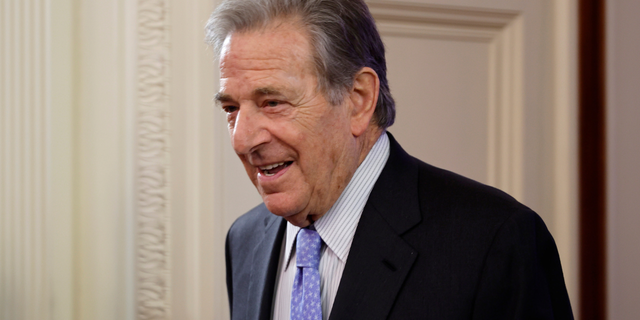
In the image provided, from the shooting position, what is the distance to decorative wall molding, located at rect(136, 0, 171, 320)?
138 cm

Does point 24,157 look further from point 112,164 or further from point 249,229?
point 249,229

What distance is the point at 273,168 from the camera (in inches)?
36.7

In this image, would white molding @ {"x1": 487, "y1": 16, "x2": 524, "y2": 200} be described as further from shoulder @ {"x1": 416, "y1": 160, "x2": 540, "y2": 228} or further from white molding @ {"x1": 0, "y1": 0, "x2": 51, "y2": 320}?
white molding @ {"x1": 0, "y1": 0, "x2": 51, "y2": 320}

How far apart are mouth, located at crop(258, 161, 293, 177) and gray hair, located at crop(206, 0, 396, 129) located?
0.13 metres

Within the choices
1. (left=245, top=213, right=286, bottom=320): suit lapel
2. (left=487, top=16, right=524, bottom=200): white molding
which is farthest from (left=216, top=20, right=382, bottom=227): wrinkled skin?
(left=487, top=16, right=524, bottom=200): white molding

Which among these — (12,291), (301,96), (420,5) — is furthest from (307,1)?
(12,291)

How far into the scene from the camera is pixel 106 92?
53.7 inches

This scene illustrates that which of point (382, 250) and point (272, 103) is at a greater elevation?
point (272, 103)

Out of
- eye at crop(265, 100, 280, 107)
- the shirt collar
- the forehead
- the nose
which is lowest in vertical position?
the shirt collar

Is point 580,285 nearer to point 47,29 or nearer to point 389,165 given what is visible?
point 389,165

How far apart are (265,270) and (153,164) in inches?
18.5

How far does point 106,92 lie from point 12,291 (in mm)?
524

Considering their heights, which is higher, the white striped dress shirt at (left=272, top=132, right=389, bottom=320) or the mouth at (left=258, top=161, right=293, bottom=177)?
the mouth at (left=258, top=161, right=293, bottom=177)

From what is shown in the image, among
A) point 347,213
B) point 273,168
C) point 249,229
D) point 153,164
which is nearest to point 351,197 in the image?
point 347,213
